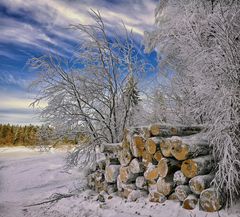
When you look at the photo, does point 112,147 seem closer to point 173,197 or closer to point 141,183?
point 141,183

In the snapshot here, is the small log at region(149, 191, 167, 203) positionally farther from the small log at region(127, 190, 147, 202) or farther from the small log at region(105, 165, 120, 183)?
the small log at region(105, 165, 120, 183)

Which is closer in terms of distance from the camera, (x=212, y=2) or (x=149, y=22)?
(x=212, y=2)

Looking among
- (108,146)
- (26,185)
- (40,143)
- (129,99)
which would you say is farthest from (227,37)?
(26,185)

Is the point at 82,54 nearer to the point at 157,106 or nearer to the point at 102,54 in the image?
the point at 102,54

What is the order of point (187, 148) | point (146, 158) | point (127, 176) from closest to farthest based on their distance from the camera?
point (187, 148), point (146, 158), point (127, 176)

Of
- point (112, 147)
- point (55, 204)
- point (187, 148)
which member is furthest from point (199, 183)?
point (55, 204)

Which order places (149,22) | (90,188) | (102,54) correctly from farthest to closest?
(149,22) → (102,54) → (90,188)

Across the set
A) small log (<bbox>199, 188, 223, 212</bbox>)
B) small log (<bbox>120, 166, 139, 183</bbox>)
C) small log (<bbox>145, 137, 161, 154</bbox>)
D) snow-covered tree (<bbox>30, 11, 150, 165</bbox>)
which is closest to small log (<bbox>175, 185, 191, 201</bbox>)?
small log (<bbox>199, 188, 223, 212</bbox>)

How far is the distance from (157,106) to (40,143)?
420cm

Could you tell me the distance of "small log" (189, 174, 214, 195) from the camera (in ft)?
16.5

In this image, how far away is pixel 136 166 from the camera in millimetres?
6332

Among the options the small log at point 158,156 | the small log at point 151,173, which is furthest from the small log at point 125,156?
the small log at point 158,156

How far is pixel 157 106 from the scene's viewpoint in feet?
34.7

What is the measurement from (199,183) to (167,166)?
73 cm
